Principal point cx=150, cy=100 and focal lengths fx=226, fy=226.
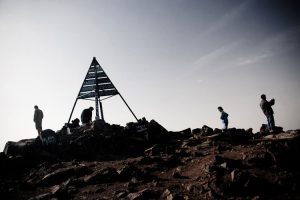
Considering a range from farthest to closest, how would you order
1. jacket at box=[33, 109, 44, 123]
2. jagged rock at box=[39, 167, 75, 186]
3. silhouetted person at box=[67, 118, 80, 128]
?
silhouetted person at box=[67, 118, 80, 128]
jacket at box=[33, 109, 44, 123]
jagged rock at box=[39, 167, 75, 186]

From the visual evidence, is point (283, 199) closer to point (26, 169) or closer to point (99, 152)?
point (99, 152)

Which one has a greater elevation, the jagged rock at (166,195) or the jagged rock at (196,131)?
the jagged rock at (196,131)

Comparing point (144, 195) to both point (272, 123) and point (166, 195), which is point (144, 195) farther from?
point (272, 123)

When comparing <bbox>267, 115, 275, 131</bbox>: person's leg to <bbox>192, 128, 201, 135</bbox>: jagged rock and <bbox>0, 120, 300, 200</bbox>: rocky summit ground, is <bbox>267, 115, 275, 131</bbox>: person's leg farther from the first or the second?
<bbox>192, 128, 201, 135</bbox>: jagged rock

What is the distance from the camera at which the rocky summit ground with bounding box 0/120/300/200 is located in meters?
7.46

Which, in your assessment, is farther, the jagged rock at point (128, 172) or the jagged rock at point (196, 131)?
the jagged rock at point (196, 131)

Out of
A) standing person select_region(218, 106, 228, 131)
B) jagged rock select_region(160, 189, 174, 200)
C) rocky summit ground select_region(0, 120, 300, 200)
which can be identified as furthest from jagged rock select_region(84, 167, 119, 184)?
standing person select_region(218, 106, 228, 131)

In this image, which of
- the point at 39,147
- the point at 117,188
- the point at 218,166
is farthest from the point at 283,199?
the point at 39,147

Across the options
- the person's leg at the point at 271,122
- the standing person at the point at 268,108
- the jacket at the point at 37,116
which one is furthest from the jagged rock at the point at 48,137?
the person's leg at the point at 271,122

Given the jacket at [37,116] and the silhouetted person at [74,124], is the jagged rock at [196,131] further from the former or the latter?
the jacket at [37,116]

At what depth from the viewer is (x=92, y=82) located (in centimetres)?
1628

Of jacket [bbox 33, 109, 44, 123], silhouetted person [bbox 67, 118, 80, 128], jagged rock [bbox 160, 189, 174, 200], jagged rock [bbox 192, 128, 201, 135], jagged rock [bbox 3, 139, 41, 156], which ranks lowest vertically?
jagged rock [bbox 160, 189, 174, 200]

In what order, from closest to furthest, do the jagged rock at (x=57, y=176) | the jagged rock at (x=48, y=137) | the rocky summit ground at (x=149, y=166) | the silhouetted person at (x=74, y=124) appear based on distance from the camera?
the rocky summit ground at (x=149, y=166)
the jagged rock at (x=57, y=176)
the jagged rock at (x=48, y=137)
the silhouetted person at (x=74, y=124)

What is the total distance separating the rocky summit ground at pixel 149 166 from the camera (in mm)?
7457
